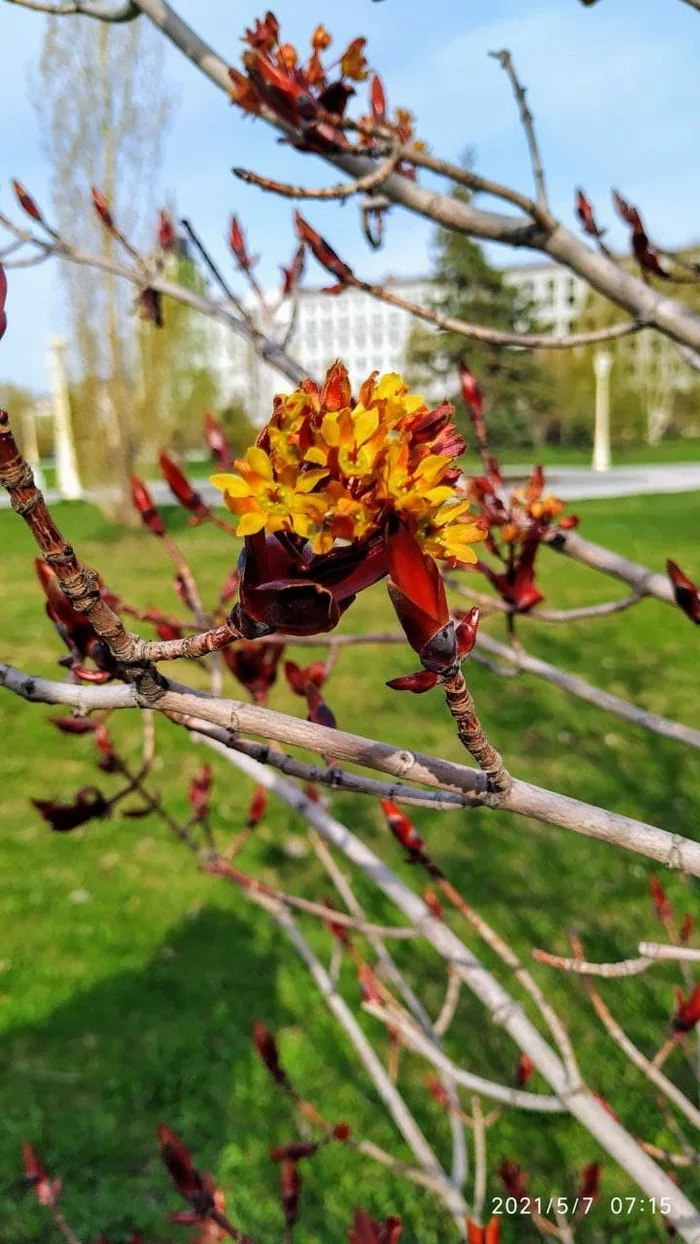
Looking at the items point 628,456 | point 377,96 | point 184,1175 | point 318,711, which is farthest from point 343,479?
point 628,456

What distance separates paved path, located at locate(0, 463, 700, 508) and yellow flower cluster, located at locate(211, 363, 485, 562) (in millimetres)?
14742

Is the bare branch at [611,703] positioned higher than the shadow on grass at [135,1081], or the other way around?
the bare branch at [611,703]

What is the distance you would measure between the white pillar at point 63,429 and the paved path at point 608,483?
1.77ft

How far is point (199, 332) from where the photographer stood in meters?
25.1

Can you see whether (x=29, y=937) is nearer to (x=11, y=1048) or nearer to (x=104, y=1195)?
(x=11, y=1048)

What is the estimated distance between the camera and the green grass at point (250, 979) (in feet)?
8.55

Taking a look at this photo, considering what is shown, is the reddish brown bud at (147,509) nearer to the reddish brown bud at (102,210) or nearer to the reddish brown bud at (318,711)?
the reddish brown bud at (318,711)

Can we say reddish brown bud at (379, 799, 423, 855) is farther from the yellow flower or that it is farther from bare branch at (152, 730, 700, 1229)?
the yellow flower

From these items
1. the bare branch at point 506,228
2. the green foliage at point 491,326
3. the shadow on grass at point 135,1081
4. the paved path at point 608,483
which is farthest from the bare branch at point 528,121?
the green foliage at point 491,326

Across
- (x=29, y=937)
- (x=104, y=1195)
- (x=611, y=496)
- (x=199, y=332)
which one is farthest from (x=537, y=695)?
(x=199, y=332)

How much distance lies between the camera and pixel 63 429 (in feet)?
53.9

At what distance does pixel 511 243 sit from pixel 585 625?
21.4 ft

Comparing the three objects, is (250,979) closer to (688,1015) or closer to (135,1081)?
(135,1081)

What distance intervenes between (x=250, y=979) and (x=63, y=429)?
14.7 m
